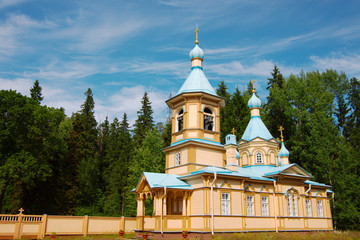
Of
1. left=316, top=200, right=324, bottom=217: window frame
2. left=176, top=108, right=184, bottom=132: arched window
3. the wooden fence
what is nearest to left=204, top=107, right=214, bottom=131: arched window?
left=176, top=108, right=184, bottom=132: arched window

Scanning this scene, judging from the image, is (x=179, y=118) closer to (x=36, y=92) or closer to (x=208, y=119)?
(x=208, y=119)

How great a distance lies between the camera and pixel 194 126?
20078mm

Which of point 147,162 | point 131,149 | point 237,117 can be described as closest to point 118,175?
point 131,149

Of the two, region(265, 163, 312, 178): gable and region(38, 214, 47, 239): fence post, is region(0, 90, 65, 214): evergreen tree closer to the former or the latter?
region(38, 214, 47, 239): fence post

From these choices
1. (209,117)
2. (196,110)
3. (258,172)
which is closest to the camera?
(196,110)

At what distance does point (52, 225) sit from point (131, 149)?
91.2ft

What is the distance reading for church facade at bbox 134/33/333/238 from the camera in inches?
671

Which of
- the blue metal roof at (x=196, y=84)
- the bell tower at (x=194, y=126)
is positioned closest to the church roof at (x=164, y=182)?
the bell tower at (x=194, y=126)

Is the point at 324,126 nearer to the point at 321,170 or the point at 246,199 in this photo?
the point at 321,170

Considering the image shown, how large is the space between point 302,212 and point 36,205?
1001 inches

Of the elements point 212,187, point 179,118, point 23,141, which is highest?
point 179,118

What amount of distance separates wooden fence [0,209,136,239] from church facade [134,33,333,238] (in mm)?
2601

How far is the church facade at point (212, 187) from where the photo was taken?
17047 millimetres

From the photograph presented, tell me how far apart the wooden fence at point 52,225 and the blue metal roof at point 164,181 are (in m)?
5.06
